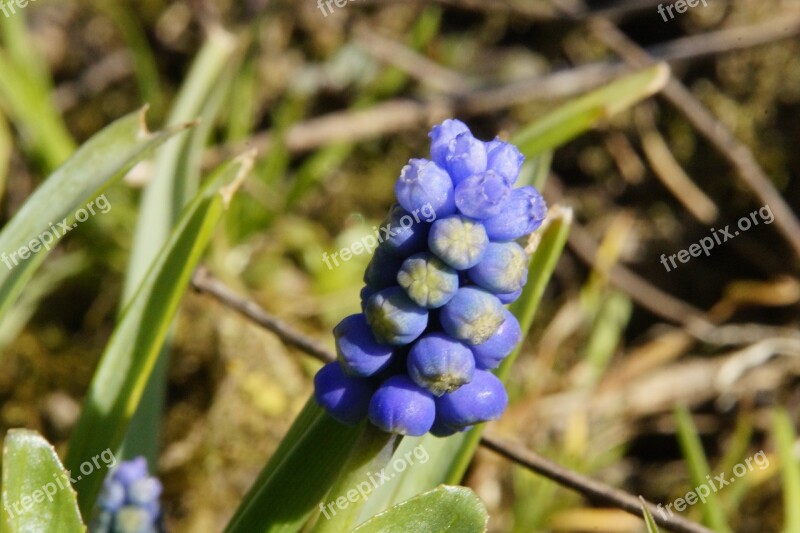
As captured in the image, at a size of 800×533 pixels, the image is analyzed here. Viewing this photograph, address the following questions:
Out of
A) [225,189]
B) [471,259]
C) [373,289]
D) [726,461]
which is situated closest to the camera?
[471,259]

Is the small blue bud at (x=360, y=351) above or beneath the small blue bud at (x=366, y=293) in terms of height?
beneath

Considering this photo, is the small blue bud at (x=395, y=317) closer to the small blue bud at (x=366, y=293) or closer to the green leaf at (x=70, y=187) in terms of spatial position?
the small blue bud at (x=366, y=293)

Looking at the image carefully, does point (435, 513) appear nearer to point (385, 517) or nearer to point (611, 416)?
point (385, 517)

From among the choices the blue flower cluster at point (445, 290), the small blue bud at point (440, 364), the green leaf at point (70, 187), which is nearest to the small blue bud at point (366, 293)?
the blue flower cluster at point (445, 290)

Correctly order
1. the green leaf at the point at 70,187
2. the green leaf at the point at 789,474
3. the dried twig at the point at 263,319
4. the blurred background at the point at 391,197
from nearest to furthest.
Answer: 1. the green leaf at the point at 70,187
2. the dried twig at the point at 263,319
3. the green leaf at the point at 789,474
4. the blurred background at the point at 391,197

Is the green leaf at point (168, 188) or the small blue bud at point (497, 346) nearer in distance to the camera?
the small blue bud at point (497, 346)

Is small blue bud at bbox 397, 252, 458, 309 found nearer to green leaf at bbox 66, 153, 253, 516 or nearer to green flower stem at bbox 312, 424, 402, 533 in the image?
green flower stem at bbox 312, 424, 402, 533

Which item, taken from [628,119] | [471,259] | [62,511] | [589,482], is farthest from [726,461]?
[62,511]

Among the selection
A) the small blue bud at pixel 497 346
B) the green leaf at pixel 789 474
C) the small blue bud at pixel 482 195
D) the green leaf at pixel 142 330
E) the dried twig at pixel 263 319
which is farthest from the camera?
the green leaf at pixel 789 474

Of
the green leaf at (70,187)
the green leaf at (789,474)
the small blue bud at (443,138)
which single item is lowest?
the green leaf at (789,474)
